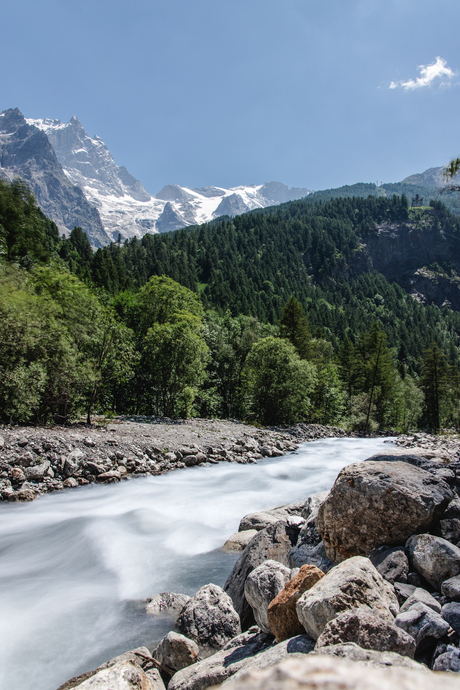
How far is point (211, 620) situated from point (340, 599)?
298cm

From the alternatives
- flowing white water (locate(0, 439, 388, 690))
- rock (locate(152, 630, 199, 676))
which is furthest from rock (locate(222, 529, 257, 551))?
rock (locate(152, 630, 199, 676))

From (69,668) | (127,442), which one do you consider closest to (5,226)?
(127,442)

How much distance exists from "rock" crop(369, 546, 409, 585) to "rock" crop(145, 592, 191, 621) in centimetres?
366

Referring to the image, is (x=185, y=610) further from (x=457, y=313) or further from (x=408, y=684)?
(x=457, y=313)

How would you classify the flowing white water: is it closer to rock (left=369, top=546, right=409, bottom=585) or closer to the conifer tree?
rock (left=369, top=546, right=409, bottom=585)

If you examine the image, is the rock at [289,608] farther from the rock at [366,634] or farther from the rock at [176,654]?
the rock at [176,654]

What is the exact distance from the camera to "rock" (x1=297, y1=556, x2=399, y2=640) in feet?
11.5

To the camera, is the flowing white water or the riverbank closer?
the flowing white water

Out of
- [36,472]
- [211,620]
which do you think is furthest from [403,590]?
[36,472]

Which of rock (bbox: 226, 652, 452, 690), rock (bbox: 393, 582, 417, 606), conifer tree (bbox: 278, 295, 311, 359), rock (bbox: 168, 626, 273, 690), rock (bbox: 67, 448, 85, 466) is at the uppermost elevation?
conifer tree (bbox: 278, 295, 311, 359)

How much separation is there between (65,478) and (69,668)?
27.6 ft

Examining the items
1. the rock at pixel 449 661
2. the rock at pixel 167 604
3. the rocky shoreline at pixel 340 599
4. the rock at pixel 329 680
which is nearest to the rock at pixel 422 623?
the rocky shoreline at pixel 340 599

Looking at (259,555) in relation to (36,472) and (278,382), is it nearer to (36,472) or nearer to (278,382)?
(36,472)

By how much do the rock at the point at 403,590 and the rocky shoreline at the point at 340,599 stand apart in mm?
12
